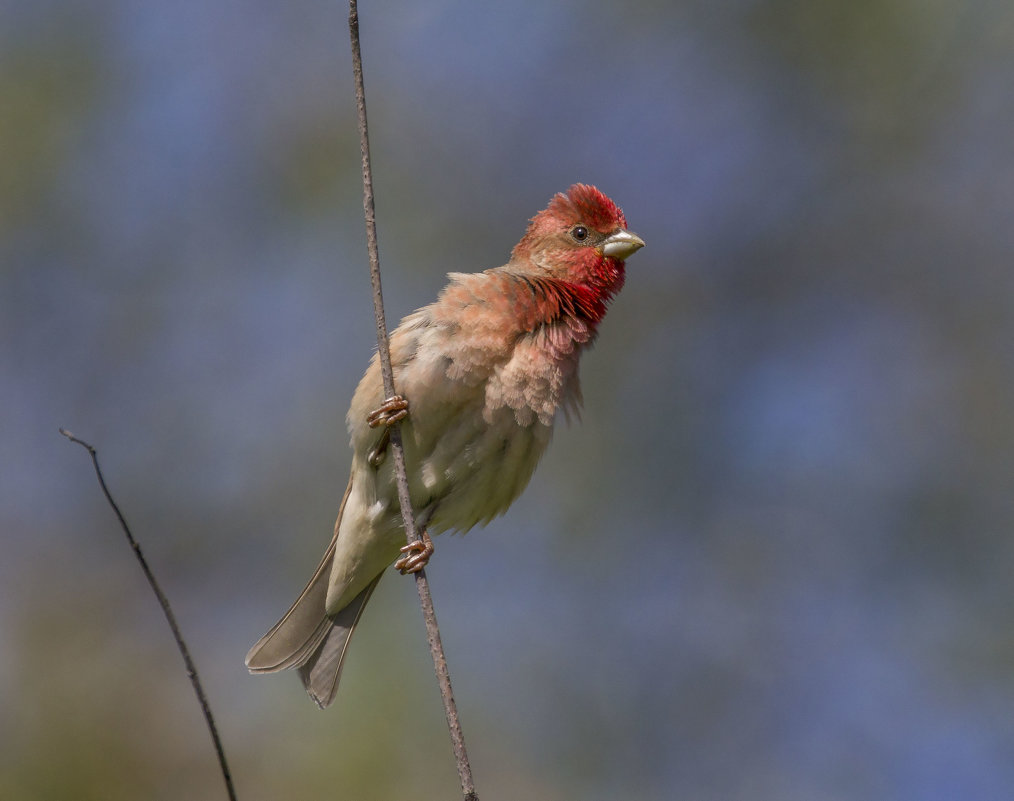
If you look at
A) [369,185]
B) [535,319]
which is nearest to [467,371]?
[535,319]

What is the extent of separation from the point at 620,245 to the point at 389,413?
1783mm

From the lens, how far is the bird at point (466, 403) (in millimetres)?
5184

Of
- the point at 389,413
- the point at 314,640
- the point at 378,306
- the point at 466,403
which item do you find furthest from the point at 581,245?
the point at 314,640

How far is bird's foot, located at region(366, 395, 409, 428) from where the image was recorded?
16.6ft

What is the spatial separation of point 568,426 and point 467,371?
0.65 metres

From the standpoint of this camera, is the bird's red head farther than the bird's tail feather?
No

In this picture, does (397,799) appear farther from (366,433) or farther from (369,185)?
(369,185)

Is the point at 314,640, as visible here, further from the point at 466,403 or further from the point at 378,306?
the point at 378,306

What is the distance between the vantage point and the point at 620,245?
603cm

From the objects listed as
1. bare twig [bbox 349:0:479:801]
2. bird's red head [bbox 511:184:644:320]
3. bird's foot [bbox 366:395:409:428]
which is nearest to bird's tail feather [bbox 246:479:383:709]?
bird's foot [bbox 366:395:409:428]

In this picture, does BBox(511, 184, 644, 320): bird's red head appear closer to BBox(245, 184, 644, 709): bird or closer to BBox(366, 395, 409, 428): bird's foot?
BBox(245, 184, 644, 709): bird

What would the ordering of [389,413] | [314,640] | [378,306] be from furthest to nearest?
[314,640], [389,413], [378,306]

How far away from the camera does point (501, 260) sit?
1111cm

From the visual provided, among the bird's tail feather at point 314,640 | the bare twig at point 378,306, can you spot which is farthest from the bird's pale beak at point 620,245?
the bare twig at point 378,306
